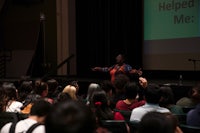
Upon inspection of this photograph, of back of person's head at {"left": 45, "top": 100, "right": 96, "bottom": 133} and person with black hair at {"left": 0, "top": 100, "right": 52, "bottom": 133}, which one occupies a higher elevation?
back of person's head at {"left": 45, "top": 100, "right": 96, "bottom": 133}

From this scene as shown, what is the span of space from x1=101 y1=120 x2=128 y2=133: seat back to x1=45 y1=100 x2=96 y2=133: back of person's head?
A: 5.53 ft

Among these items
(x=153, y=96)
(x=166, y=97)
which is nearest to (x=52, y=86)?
(x=166, y=97)

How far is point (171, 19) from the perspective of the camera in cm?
930

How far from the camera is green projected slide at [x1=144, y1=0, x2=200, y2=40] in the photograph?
28.9 feet

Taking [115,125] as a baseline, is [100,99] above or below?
above

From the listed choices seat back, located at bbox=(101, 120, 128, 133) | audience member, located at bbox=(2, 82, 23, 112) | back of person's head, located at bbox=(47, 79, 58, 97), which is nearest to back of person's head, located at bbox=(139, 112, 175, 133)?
seat back, located at bbox=(101, 120, 128, 133)

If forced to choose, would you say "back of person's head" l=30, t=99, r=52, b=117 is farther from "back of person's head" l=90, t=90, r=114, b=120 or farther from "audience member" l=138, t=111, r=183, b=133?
"audience member" l=138, t=111, r=183, b=133

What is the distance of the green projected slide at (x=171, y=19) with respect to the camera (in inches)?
347

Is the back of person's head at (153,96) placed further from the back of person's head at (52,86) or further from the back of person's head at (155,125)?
the back of person's head at (52,86)

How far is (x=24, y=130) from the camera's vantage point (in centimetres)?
239

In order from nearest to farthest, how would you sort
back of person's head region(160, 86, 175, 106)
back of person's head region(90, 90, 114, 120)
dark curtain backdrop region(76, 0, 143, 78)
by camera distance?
back of person's head region(90, 90, 114, 120)
back of person's head region(160, 86, 175, 106)
dark curtain backdrop region(76, 0, 143, 78)

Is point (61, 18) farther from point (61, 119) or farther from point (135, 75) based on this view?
point (61, 119)

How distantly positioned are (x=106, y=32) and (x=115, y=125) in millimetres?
7891

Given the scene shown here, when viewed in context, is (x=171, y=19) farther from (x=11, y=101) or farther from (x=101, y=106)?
(x=101, y=106)
